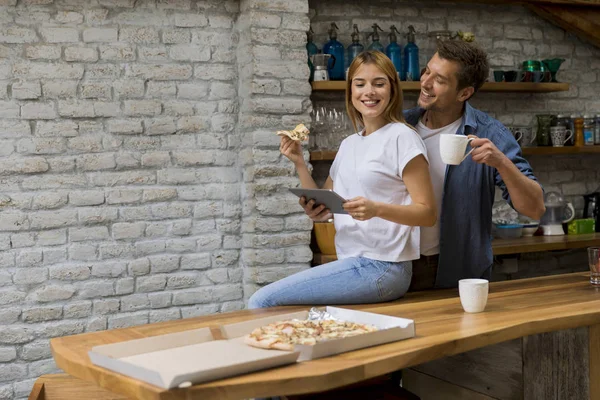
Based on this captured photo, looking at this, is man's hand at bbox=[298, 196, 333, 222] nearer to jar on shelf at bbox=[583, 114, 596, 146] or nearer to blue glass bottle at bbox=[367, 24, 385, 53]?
blue glass bottle at bbox=[367, 24, 385, 53]

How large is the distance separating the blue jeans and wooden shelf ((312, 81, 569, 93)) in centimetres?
192

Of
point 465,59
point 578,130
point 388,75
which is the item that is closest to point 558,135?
point 578,130

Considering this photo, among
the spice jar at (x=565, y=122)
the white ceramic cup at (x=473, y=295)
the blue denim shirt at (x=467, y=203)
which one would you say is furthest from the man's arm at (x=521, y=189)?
the spice jar at (x=565, y=122)

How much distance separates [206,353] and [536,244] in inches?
137

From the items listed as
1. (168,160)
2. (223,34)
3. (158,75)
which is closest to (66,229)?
(168,160)

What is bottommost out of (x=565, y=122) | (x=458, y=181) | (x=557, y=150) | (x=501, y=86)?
(x=458, y=181)

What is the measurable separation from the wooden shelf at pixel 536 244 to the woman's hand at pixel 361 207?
1.85 metres

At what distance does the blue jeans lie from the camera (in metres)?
2.76

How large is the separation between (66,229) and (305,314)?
94.8 inches

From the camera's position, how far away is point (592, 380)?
2.38 m

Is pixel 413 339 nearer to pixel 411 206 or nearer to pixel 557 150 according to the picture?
pixel 411 206

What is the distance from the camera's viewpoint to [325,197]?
2717 millimetres

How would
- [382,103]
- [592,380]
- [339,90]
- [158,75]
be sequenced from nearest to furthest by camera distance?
[592,380] < [382,103] < [158,75] < [339,90]

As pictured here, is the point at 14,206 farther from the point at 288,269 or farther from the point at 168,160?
the point at 288,269
